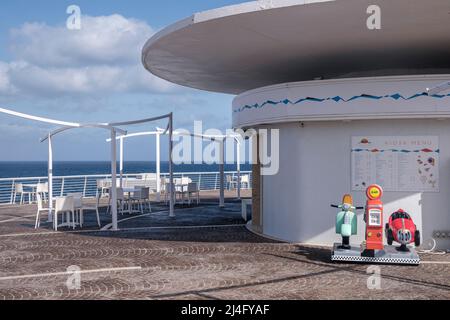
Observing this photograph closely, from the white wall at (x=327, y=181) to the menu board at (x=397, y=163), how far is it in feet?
0.39

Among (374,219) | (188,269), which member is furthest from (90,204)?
(374,219)

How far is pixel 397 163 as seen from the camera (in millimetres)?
10406

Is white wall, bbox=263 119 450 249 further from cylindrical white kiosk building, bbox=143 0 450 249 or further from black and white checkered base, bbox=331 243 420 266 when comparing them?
black and white checkered base, bbox=331 243 420 266

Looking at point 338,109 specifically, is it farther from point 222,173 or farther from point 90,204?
point 90,204

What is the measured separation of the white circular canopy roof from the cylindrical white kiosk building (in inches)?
1.3

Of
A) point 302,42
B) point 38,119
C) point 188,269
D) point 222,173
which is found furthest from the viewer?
point 222,173

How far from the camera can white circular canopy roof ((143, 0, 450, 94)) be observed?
27.3 ft

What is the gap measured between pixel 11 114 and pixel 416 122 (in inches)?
368

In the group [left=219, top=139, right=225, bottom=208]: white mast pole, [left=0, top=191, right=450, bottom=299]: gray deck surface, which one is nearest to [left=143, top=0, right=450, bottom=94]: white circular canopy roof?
[left=0, top=191, right=450, bottom=299]: gray deck surface

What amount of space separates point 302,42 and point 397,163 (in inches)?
121

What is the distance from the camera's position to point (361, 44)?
33.8 feet

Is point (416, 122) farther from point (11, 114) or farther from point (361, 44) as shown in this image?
point (11, 114)

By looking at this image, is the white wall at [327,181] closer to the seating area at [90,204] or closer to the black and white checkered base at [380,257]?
the black and white checkered base at [380,257]
